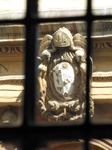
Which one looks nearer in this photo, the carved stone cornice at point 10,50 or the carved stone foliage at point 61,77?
the carved stone foliage at point 61,77

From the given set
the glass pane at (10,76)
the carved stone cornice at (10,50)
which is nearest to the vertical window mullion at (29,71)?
the glass pane at (10,76)

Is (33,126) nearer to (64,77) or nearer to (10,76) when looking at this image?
(64,77)

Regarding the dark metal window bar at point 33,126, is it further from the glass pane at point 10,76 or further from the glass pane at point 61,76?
the glass pane at point 10,76

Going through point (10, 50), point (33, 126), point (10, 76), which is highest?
point (33, 126)

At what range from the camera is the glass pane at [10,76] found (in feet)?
13.1

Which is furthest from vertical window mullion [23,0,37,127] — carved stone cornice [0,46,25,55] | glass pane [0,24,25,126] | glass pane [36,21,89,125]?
carved stone cornice [0,46,25,55]

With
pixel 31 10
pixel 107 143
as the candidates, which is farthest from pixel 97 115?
pixel 31 10

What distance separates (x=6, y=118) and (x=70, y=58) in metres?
0.34

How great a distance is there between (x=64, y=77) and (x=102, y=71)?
0.15m

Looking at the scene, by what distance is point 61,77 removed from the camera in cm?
403

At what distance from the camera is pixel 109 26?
12.8ft

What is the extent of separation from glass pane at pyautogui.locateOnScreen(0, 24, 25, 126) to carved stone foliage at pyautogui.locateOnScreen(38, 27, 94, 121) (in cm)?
9

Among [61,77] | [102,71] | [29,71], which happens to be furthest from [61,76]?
[29,71]

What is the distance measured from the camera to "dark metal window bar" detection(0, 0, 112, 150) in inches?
74.0
